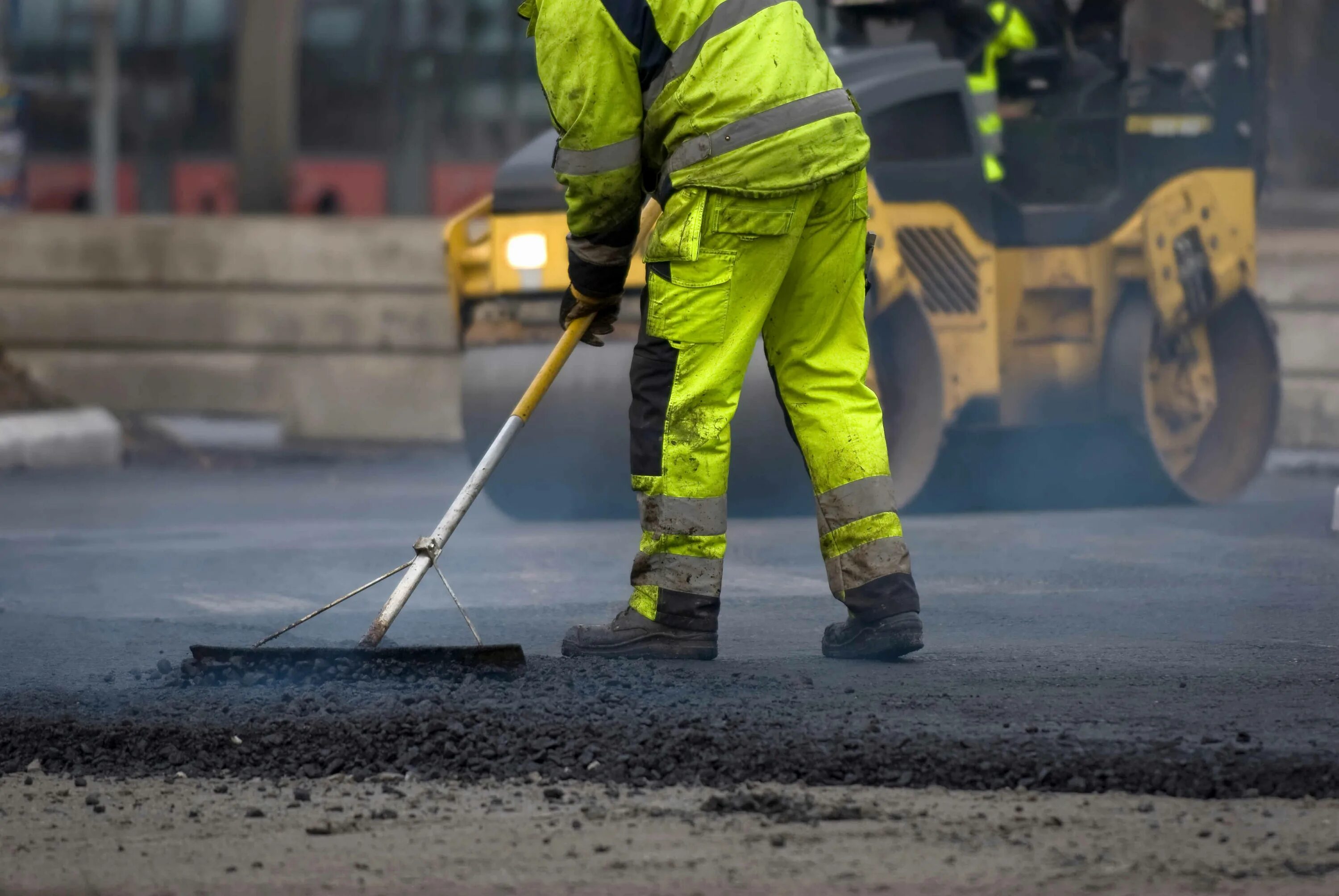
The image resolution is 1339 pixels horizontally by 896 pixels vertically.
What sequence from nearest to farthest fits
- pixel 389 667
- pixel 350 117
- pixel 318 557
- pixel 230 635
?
pixel 389 667, pixel 230 635, pixel 318 557, pixel 350 117

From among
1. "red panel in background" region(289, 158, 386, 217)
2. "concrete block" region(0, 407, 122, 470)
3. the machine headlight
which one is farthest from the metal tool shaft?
"red panel in background" region(289, 158, 386, 217)

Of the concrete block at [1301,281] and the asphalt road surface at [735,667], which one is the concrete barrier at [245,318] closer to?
the concrete block at [1301,281]

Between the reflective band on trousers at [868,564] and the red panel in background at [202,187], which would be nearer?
the reflective band on trousers at [868,564]

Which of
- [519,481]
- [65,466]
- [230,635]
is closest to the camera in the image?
[230,635]

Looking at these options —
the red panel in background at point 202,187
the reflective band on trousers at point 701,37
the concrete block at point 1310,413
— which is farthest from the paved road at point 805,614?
the red panel in background at point 202,187

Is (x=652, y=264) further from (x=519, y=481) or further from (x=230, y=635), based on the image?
(x=519, y=481)

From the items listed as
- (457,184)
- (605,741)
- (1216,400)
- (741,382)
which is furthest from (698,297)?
(457,184)

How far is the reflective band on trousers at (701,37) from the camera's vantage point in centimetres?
411

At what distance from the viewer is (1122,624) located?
4.98 meters

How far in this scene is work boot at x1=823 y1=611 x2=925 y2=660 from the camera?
4.29 m

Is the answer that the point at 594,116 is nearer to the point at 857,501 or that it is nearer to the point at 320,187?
the point at 857,501

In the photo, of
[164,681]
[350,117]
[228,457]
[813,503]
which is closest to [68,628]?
[164,681]

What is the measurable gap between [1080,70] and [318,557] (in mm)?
3576

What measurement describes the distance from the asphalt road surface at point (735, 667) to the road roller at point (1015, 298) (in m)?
0.35
